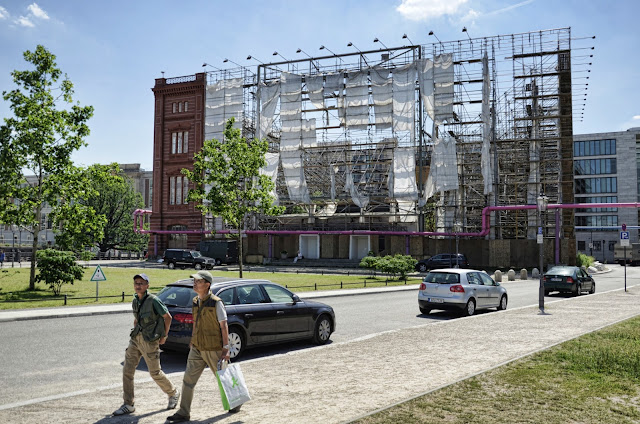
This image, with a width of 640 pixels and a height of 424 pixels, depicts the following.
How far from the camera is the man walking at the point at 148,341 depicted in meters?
6.37

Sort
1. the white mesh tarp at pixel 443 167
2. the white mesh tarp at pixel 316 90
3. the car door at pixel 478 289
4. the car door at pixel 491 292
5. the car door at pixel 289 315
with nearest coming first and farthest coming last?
the car door at pixel 289 315, the car door at pixel 478 289, the car door at pixel 491 292, the white mesh tarp at pixel 443 167, the white mesh tarp at pixel 316 90

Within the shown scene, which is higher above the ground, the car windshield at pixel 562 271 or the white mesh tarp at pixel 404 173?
the white mesh tarp at pixel 404 173

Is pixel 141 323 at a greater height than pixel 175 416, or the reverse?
pixel 141 323

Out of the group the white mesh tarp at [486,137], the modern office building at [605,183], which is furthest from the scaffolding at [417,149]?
the modern office building at [605,183]

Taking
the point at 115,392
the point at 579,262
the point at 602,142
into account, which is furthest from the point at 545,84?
the point at 115,392

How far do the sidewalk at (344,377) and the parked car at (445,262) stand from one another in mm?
28207

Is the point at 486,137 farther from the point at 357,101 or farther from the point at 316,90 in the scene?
the point at 316,90

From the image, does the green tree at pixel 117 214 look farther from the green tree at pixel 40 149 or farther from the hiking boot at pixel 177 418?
the hiking boot at pixel 177 418

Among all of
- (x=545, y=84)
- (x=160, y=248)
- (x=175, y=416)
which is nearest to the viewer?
(x=175, y=416)

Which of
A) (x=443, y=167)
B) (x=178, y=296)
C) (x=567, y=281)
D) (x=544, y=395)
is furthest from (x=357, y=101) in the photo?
(x=544, y=395)

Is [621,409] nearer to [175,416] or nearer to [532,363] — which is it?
[532,363]

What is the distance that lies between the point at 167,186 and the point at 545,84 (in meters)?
42.1

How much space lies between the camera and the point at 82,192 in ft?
80.2

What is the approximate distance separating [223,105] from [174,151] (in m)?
8.69
